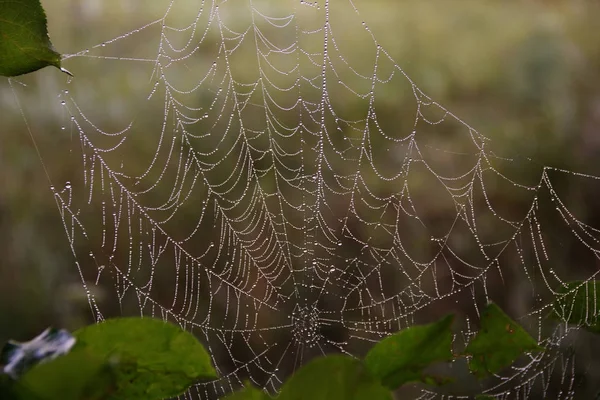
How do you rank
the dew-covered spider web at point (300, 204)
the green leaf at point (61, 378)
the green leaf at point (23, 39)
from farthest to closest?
the dew-covered spider web at point (300, 204) < the green leaf at point (23, 39) < the green leaf at point (61, 378)

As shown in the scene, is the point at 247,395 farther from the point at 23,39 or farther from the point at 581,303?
the point at 581,303

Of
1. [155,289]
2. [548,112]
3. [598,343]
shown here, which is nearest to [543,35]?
[548,112]

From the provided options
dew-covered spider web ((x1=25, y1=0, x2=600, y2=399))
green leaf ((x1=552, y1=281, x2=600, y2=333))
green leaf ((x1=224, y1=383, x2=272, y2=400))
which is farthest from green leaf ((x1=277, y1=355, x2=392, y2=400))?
dew-covered spider web ((x1=25, y1=0, x2=600, y2=399))

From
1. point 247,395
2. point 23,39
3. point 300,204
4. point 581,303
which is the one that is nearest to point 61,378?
point 247,395

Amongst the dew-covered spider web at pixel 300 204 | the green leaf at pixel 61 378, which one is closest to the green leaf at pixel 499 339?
the green leaf at pixel 61 378

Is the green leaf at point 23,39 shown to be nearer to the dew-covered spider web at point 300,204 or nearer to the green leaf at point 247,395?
the green leaf at point 247,395

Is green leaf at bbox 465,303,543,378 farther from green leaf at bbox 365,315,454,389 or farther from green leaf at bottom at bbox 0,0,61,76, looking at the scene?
green leaf at bottom at bbox 0,0,61,76

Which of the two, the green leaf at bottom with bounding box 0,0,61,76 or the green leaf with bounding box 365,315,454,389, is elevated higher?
the green leaf at bottom with bounding box 0,0,61,76

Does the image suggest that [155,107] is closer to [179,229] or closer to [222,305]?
[179,229]
